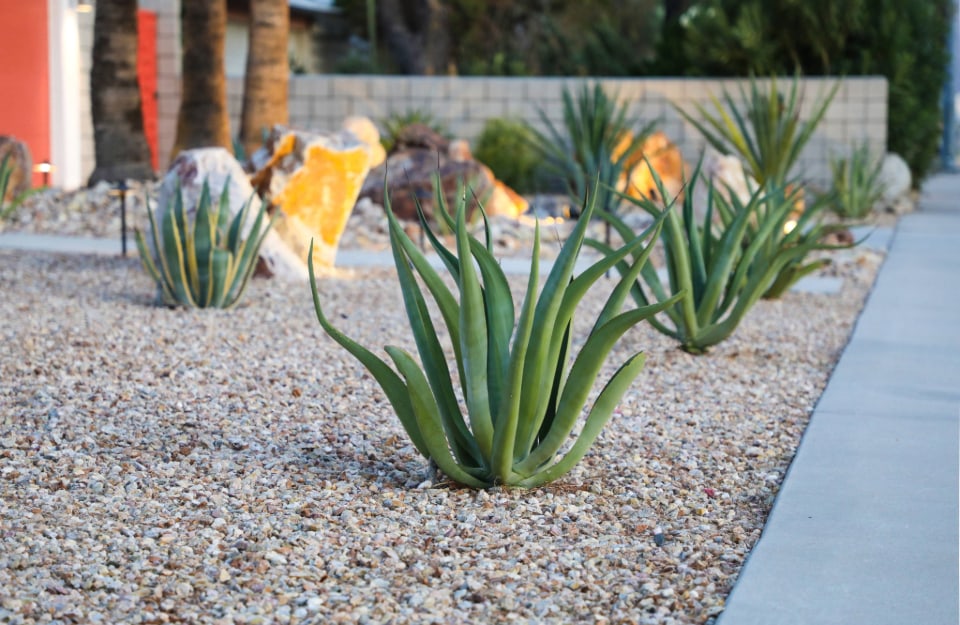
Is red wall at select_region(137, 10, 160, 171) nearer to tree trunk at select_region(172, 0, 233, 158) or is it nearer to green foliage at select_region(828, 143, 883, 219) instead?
tree trunk at select_region(172, 0, 233, 158)

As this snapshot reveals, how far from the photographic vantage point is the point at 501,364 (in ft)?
13.1

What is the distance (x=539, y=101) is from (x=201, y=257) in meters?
9.98

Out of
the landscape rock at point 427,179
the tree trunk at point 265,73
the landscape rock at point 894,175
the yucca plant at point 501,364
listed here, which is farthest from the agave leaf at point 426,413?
the landscape rock at point 894,175

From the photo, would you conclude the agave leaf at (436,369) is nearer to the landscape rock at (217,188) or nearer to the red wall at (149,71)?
the landscape rock at (217,188)

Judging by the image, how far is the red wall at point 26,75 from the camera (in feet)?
52.5

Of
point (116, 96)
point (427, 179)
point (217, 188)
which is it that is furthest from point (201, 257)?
point (116, 96)

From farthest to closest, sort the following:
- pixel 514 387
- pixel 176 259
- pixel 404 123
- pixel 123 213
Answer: pixel 404 123, pixel 123 213, pixel 176 259, pixel 514 387

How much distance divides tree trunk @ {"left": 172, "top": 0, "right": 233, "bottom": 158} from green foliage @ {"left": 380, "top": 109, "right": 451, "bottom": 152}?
219 centimetres

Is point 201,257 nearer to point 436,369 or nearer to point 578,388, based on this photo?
point 436,369

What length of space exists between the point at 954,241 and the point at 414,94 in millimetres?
7175

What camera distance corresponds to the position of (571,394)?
4012 millimetres

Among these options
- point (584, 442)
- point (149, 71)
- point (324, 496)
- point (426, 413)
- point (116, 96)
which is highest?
point (149, 71)

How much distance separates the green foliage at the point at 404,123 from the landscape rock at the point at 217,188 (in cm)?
624

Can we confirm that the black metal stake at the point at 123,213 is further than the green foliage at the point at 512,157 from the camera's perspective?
No
